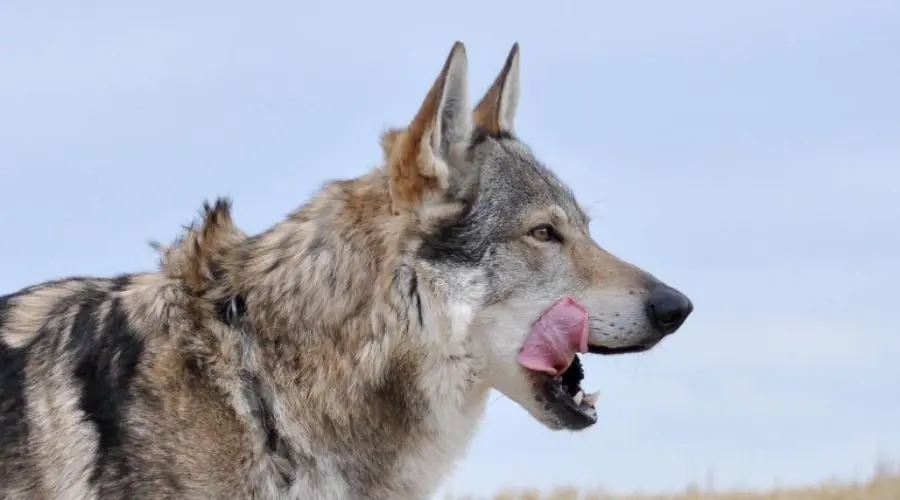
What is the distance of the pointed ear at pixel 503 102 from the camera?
5.75 m

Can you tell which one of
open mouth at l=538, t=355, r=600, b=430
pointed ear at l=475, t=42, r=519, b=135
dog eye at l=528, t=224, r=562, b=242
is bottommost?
open mouth at l=538, t=355, r=600, b=430

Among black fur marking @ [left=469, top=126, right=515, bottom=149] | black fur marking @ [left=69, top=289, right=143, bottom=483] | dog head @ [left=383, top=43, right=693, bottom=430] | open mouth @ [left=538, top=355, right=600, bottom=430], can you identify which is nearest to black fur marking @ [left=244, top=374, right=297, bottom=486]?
black fur marking @ [left=69, top=289, right=143, bottom=483]

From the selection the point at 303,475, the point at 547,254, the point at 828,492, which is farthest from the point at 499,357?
the point at 828,492

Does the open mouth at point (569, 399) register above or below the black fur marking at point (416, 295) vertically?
below

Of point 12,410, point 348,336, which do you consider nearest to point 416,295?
point 348,336

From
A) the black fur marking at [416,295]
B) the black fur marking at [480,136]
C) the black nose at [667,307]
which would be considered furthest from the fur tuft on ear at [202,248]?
the black nose at [667,307]

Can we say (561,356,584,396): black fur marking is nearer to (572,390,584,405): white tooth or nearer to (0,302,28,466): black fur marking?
(572,390,584,405): white tooth

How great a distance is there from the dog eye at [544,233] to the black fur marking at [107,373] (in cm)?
182

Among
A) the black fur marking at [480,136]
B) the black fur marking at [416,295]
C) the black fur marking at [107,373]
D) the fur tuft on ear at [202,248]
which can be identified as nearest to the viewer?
the black fur marking at [107,373]

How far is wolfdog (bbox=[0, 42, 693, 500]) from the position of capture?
4707mm

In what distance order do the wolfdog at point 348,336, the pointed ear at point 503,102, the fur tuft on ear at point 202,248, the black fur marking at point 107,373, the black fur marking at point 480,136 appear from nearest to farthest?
1. the black fur marking at point 107,373
2. the wolfdog at point 348,336
3. the fur tuft on ear at point 202,248
4. the black fur marking at point 480,136
5. the pointed ear at point 503,102

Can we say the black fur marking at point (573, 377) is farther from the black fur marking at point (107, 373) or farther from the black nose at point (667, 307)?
the black fur marking at point (107, 373)

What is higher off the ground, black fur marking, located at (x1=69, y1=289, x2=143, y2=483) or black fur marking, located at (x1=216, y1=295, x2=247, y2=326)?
black fur marking, located at (x1=216, y1=295, x2=247, y2=326)

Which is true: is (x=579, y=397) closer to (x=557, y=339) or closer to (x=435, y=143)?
(x=557, y=339)
